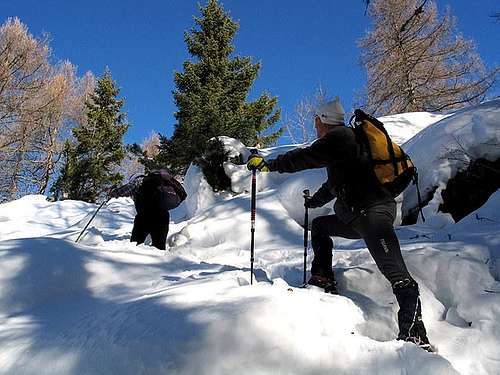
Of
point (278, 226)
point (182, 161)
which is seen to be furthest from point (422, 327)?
point (182, 161)

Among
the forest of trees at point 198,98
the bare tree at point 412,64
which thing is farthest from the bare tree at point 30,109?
the bare tree at point 412,64

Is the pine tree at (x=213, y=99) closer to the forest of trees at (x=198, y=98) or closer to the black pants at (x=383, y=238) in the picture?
the forest of trees at (x=198, y=98)

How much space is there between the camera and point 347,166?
9.30 feet

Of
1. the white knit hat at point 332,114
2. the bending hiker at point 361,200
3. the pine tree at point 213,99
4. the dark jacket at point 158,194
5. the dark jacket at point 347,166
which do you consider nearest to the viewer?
the bending hiker at point 361,200

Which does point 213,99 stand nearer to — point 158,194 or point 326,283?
point 158,194

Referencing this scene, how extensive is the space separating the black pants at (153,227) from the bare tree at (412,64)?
13.4 metres

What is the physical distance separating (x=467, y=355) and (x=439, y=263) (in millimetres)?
1038

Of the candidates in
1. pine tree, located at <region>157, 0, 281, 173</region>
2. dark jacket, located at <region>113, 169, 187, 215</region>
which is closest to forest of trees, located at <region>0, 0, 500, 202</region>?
pine tree, located at <region>157, 0, 281, 173</region>

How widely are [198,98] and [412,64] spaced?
9.20m

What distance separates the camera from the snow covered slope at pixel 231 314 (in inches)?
75.0

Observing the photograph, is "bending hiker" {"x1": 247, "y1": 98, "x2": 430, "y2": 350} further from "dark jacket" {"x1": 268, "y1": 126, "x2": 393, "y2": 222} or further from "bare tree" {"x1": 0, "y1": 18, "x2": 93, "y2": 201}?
"bare tree" {"x1": 0, "y1": 18, "x2": 93, "y2": 201}

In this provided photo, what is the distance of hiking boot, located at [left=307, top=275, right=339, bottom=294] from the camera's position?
10.4 feet

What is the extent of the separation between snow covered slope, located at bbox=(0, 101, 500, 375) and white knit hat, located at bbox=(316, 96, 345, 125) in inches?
51.0

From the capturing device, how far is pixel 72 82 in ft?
85.5
